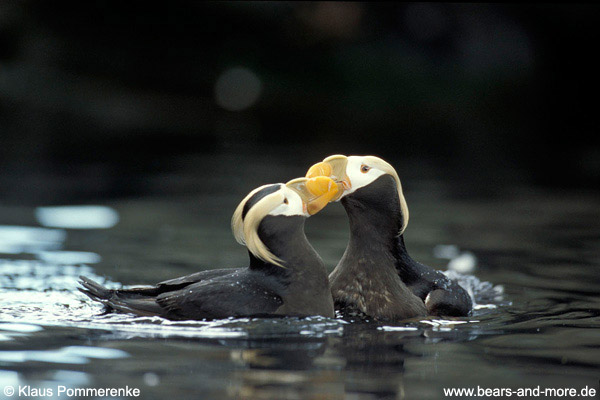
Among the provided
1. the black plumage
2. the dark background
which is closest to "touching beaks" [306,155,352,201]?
the black plumage

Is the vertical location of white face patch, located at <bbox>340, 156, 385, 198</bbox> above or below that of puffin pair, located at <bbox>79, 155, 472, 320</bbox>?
above

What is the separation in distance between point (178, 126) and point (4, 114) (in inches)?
185

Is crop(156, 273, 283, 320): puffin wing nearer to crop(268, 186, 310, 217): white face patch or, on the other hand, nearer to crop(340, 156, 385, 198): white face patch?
crop(268, 186, 310, 217): white face patch

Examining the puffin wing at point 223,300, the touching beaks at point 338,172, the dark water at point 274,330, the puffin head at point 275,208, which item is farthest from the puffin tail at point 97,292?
the touching beaks at point 338,172

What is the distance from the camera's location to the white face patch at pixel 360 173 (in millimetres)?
6473

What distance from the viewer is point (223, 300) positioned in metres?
5.86

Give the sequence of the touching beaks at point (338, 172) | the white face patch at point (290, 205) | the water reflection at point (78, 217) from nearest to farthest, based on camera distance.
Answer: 1. the white face patch at point (290, 205)
2. the touching beaks at point (338, 172)
3. the water reflection at point (78, 217)

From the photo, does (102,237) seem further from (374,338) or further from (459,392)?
(459,392)

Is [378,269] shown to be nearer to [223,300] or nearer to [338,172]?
[338,172]

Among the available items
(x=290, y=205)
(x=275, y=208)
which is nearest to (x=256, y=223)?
(x=275, y=208)

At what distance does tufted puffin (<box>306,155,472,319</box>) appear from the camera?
21.1ft

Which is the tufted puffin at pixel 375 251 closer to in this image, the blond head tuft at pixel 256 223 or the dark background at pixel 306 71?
the blond head tuft at pixel 256 223

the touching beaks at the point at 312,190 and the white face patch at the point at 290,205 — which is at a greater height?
the touching beaks at the point at 312,190

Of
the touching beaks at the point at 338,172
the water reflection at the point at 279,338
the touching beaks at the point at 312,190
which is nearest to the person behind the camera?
the water reflection at the point at 279,338
